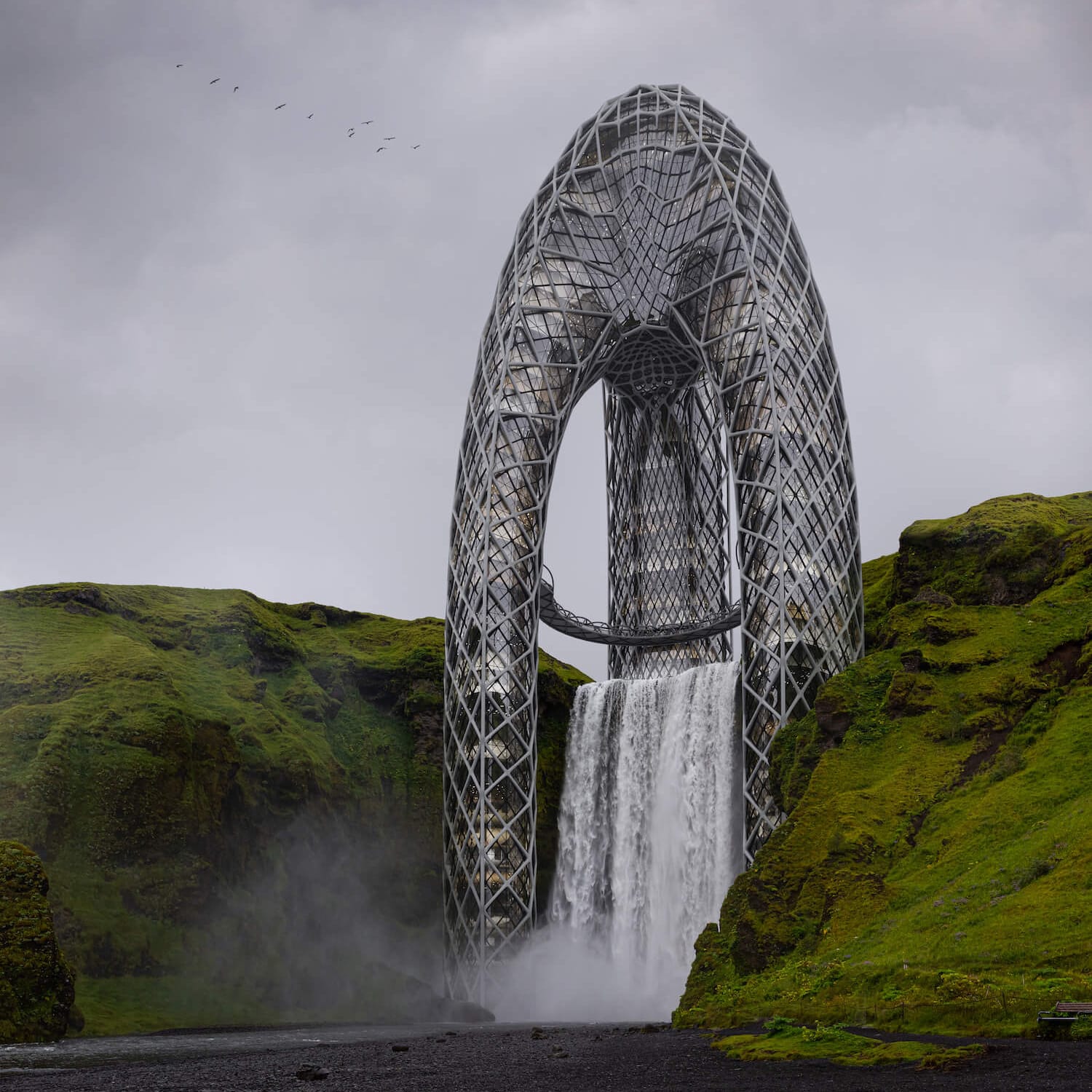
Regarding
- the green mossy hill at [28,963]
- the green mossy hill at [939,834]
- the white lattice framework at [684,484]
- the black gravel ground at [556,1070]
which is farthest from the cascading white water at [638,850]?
the green mossy hill at [28,963]

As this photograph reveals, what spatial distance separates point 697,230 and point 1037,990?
145 ft

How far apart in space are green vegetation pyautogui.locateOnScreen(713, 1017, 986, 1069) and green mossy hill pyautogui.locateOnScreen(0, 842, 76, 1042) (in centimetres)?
2346

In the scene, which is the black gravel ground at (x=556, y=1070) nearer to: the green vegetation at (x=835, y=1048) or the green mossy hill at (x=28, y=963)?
the green vegetation at (x=835, y=1048)

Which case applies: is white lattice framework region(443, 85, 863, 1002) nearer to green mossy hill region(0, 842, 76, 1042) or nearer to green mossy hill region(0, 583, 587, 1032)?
green mossy hill region(0, 583, 587, 1032)

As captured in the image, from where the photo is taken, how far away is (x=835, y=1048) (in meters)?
16.4

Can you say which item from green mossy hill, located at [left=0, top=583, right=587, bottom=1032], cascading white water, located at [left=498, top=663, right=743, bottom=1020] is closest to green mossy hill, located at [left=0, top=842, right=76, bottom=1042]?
green mossy hill, located at [left=0, top=583, right=587, bottom=1032]

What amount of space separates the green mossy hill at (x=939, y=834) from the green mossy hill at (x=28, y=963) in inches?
767

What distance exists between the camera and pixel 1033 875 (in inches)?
870

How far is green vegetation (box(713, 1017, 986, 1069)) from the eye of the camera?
47.1 feet

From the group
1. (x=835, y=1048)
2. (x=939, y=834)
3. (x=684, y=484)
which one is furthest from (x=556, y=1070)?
(x=684, y=484)

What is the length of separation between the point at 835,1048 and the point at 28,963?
88.4 ft

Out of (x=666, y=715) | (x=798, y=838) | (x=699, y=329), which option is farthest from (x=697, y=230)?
(x=798, y=838)

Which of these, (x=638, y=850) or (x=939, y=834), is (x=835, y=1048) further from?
(x=638, y=850)

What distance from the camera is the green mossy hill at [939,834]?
18.8 m
